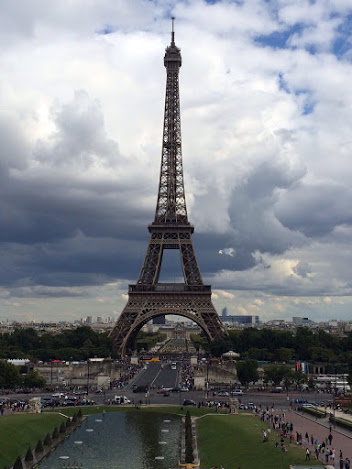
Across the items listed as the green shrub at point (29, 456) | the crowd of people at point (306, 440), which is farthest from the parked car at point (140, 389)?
the green shrub at point (29, 456)

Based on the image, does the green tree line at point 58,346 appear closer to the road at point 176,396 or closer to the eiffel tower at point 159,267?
the eiffel tower at point 159,267

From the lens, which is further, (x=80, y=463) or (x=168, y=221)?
(x=168, y=221)

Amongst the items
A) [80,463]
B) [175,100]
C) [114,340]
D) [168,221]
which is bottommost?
[80,463]

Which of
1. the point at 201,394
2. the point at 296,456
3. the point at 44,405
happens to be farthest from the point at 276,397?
the point at 296,456

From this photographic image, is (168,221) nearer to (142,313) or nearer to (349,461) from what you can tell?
(142,313)

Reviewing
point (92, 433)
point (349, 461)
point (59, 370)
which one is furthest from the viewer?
point (59, 370)

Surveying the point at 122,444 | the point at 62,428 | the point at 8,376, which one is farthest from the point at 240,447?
the point at 8,376

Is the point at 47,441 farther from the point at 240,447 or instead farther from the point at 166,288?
the point at 166,288
